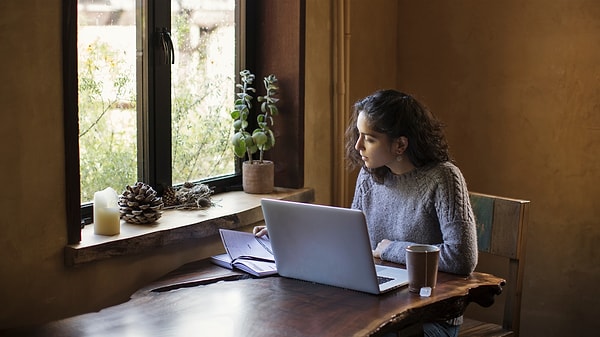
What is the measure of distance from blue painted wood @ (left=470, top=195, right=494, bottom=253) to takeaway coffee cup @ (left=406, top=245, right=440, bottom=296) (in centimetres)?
61

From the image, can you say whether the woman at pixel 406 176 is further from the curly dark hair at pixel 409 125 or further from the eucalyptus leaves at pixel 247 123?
the eucalyptus leaves at pixel 247 123

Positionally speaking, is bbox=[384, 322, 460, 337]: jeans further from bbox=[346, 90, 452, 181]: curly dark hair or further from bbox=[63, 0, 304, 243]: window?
bbox=[63, 0, 304, 243]: window

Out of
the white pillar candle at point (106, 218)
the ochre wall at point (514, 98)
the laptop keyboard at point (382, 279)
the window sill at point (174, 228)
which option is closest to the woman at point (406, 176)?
the laptop keyboard at point (382, 279)

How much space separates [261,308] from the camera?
79.1 inches

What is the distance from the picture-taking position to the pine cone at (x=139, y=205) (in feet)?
8.32

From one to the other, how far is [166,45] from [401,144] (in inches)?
34.0

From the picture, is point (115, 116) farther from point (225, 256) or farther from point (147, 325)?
point (147, 325)

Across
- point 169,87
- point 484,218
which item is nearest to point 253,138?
point 169,87

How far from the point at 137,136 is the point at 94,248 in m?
0.59

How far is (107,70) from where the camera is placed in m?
2.60

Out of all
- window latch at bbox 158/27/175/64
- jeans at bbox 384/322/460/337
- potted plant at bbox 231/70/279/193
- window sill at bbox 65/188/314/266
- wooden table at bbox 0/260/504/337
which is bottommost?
jeans at bbox 384/322/460/337

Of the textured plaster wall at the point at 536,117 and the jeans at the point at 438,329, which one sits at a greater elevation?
the textured plaster wall at the point at 536,117

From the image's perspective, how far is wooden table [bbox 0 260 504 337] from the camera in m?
1.86

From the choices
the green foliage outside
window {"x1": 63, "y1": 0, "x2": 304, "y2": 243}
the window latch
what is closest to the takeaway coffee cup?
window {"x1": 63, "y1": 0, "x2": 304, "y2": 243}
